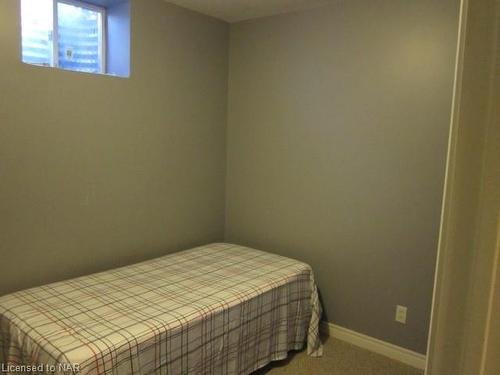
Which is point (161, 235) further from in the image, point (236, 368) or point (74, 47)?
point (74, 47)

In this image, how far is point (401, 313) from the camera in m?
2.46

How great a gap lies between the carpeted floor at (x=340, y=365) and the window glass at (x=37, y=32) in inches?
91.6

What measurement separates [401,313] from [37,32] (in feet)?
9.45

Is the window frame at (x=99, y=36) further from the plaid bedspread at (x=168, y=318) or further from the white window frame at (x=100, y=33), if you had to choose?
the plaid bedspread at (x=168, y=318)

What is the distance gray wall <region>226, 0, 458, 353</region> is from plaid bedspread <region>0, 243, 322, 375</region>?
1.16 feet

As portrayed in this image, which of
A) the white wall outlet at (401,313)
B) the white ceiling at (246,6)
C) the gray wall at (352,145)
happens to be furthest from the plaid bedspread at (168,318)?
the white ceiling at (246,6)

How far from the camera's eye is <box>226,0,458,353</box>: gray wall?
7.46 ft

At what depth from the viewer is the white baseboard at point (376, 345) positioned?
95.0 inches

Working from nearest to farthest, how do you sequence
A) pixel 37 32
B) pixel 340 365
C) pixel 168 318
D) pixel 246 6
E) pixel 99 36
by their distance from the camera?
pixel 168 318 < pixel 37 32 < pixel 340 365 < pixel 99 36 < pixel 246 6

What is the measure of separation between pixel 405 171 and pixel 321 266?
932 mm

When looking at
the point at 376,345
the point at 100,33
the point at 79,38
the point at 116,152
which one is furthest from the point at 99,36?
the point at 376,345

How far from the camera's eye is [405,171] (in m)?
2.36

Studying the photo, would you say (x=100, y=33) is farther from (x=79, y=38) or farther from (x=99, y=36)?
(x=79, y=38)

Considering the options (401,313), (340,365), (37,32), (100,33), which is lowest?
(340,365)
